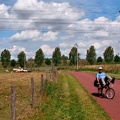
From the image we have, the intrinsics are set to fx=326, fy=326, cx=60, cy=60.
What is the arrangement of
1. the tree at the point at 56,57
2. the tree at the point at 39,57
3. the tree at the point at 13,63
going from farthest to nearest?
the tree at the point at 13,63, the tree at the point at 56,57, the tree at the point at 39,57

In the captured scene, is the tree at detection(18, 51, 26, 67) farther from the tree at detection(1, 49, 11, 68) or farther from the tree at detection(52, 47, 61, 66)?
the tree at detection(52, 47, 61, 66)

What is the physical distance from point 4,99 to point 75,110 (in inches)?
201

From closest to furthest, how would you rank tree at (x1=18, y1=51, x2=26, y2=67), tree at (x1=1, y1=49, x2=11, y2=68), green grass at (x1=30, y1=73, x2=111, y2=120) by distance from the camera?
1. green grass at (x1=30, y1=73, x2=111, y2=120)
2. tree at (x1=18, y1=51, x2=26, y2=67)
3. tree at (x1=1, y1=49, x2=11, y2=68)

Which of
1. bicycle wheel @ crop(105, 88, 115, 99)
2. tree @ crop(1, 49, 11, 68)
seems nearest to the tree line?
tree @ crop(1, 49, 11, 68)

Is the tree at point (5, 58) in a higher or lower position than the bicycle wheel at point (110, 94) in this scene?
higher

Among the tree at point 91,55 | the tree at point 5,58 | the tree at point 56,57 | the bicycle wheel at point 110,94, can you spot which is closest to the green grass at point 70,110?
the bicycle wheel at point 110,94

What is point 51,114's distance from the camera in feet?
41.0

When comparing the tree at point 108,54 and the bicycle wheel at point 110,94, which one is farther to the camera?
the tree at point 108,54

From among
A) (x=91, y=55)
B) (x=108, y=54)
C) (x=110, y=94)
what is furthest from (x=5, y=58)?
(x=110, y=94)

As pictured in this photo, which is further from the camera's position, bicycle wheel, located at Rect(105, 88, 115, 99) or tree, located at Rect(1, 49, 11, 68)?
tree, located at Rect(1, 49, 11, 68)

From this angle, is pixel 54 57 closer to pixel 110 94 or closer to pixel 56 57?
pixel 56 57

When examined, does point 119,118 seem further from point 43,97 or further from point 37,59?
point 37,59

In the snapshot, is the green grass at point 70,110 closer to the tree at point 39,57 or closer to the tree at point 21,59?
the tree at point 39,57

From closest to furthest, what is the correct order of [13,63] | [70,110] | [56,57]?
1. [70,110]
2. [56,57]
3. [13,63]
